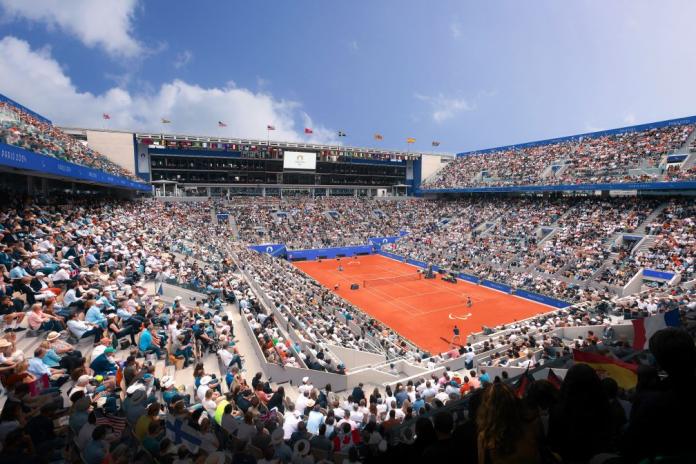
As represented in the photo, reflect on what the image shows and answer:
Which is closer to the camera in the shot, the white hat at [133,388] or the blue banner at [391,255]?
the white hat at [133,388]

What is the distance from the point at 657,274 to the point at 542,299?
7.76 metres

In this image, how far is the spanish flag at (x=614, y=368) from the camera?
216 inches

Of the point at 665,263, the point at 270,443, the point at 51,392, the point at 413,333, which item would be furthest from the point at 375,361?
the point at 665,263

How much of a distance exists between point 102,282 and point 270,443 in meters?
11.0

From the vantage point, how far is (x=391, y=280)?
121ft

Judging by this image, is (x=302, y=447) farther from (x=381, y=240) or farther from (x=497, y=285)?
(x=381, y=240)

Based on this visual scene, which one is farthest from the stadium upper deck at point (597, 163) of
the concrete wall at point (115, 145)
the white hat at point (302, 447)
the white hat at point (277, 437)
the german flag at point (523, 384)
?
the concrete wall at point (115, 145)

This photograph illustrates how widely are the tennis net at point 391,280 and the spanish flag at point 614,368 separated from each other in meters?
29.4

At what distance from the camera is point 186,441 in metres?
5.52

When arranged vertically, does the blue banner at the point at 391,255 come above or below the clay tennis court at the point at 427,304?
above

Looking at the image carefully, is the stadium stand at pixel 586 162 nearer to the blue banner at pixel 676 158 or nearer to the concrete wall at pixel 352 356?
the blue banner at pixel 676 158

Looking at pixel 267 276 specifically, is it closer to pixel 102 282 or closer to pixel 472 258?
pixel 102 282

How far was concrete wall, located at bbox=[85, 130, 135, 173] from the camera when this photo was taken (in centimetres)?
4878

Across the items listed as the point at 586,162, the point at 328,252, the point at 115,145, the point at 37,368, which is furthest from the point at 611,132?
the point at 115,145
